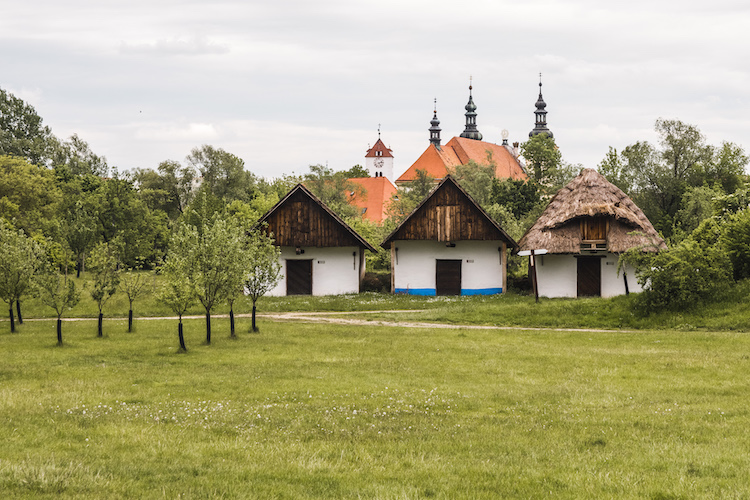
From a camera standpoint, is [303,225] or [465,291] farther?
[465,291]

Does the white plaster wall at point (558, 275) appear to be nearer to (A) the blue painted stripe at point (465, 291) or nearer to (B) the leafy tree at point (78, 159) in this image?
(A) the blue painted stripe at point (465, 291)

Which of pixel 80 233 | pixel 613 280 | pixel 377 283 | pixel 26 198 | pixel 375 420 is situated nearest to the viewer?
pixel 375 420

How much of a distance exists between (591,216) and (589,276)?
3063 millimetres

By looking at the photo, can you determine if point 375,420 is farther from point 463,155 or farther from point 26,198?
point 463,155

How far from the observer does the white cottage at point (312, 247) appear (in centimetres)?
3766

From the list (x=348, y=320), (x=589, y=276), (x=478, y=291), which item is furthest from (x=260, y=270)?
(x=589, y=276)

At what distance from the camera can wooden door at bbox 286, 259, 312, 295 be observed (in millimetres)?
38469

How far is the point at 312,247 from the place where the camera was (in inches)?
1510

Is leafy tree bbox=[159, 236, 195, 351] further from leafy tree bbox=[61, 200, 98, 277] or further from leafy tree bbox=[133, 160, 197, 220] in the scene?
leafy tree bbox=[133, 160, 197, 220]

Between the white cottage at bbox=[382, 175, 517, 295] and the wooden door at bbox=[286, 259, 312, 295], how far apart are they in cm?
439

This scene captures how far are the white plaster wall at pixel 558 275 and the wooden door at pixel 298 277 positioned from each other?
1206 centimetres

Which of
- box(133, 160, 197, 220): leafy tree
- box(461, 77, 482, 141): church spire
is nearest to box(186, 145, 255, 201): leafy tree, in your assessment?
box(133, 160, 197, 220): leafy tree

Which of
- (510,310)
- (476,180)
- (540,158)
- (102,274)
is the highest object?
(540,158)

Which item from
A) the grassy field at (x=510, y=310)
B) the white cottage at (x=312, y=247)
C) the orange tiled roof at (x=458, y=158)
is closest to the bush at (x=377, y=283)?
the white cottage at (x=312, y=247)
